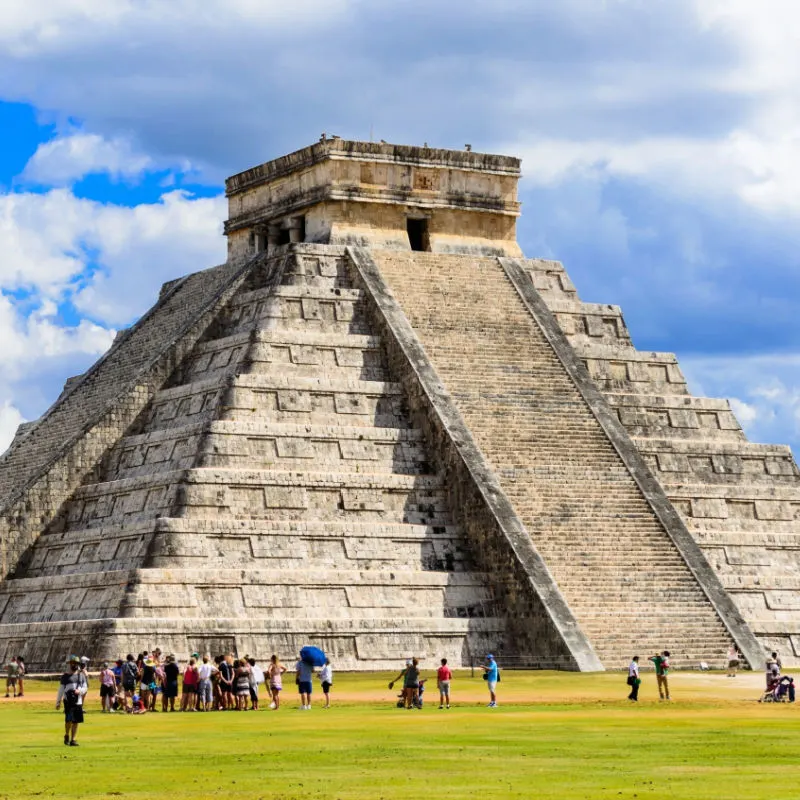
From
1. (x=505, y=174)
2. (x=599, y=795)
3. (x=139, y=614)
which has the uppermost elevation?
(x=505, y=174)

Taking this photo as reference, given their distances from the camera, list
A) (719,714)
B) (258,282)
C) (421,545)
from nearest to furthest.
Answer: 1. (719,714)
2. (421,545)
3. (258,282)

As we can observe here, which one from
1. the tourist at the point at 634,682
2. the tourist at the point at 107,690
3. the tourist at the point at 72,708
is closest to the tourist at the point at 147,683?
the tourist at the point at 107,690

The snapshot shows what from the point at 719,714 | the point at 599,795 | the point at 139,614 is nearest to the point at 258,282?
the point at 139,614

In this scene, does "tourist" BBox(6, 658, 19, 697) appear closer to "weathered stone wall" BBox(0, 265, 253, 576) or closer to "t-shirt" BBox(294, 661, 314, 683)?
"t-shirt" BBox(294, 661, 314, 683)

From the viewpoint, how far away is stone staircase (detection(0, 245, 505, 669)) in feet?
114

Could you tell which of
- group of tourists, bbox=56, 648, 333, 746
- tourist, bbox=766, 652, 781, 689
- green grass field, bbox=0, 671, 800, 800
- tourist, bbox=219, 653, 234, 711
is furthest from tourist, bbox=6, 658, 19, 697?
tourist, bbox=766, 652, 781, 689

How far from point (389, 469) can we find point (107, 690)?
10.9 m

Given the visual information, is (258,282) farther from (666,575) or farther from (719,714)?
(719,714)

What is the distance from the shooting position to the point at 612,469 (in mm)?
39469

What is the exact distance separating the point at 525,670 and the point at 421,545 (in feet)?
12.0

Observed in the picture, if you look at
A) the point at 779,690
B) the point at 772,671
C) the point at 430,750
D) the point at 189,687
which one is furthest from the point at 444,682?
the point at 430,750

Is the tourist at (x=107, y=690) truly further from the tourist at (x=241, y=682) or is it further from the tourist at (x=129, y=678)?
the tourist at (x=241, y=682)

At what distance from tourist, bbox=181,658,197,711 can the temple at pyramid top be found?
1691 cm

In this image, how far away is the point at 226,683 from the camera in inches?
1155
